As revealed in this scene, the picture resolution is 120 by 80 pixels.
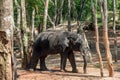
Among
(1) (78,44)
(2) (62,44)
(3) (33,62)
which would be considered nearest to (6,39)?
(2) (62,44)

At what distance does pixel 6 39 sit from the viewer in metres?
5.00

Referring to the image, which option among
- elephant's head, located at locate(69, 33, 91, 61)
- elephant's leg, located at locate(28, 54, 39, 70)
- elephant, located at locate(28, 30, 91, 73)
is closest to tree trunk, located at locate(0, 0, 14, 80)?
elephant, located at locate(28, 30, 91, 73)

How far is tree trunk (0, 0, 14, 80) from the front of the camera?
193 inches

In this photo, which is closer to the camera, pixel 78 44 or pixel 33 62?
pixel 78 44

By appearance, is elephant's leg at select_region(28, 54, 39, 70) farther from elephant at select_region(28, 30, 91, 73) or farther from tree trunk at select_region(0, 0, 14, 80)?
tree trunk at select_region(0, 0, 14, 80)

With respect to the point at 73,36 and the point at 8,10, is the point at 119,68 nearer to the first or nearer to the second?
the point at 73,36

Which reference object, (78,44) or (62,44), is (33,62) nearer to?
(62,44)

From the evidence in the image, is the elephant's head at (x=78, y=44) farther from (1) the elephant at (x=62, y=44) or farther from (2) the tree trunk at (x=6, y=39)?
(2) the tree trunk at (x=6, y=39)

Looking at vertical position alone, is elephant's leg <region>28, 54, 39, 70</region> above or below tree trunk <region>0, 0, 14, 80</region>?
below

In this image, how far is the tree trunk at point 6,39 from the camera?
4914mm

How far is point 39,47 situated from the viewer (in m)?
12.5

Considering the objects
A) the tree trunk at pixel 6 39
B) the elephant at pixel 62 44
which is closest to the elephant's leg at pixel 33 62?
the elephant at pixel 62 44

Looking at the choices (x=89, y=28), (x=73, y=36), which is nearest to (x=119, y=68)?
(x=73, y=36)

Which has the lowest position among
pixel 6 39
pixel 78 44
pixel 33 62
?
pixel 33 62
